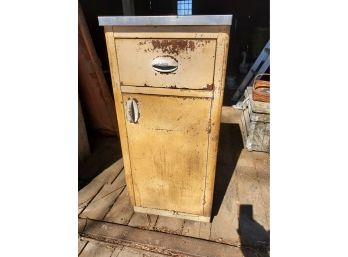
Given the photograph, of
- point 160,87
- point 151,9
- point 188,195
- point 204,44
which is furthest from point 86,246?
point 151,9

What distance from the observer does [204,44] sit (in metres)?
1.35

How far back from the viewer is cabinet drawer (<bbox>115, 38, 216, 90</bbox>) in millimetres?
1369

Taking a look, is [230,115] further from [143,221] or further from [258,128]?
[143,221]

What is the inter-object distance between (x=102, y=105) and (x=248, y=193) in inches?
76.5

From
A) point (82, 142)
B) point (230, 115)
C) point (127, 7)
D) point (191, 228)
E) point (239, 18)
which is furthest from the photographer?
point (239, 18)

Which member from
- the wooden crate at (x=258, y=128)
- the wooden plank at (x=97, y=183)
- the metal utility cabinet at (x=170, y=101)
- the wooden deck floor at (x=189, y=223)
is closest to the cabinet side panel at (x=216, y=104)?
the metal utility cabinet at (x=170, y=101)

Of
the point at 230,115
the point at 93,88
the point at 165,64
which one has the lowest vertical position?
the point at 230,115

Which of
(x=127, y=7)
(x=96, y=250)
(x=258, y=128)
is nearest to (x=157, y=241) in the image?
(x=96, y=250)

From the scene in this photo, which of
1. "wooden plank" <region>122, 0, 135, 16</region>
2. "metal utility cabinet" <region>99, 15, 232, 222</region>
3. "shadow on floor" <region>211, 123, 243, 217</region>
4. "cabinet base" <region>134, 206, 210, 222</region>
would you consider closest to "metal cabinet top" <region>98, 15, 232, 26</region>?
"metal utility cabinet" <region>99, 15, 232, 222</region>

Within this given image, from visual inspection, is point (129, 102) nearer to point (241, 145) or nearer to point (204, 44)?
point (204, 44)

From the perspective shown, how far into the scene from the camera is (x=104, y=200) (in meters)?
2.27

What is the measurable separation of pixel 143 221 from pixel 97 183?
733 millimetres

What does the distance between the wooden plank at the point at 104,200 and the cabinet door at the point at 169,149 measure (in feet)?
1.18

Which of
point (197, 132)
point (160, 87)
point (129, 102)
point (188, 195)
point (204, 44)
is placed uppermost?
point (204, 44)
